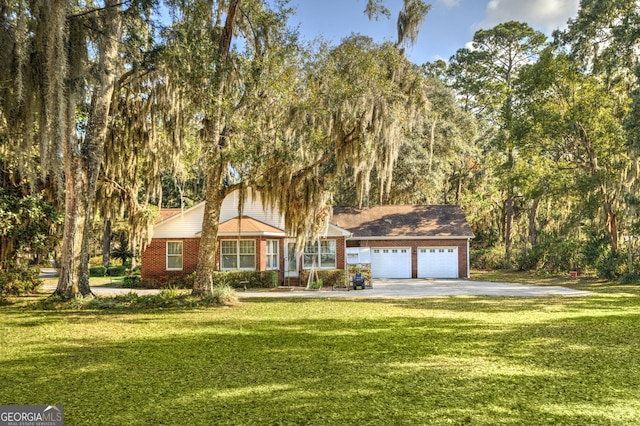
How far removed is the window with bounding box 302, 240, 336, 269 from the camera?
934 inches

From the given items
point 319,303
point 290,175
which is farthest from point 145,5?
point 319,303

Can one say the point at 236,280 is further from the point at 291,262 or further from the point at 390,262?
the point at 390,262

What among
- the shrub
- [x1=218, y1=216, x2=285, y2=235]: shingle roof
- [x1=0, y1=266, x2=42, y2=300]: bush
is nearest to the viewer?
the shrub

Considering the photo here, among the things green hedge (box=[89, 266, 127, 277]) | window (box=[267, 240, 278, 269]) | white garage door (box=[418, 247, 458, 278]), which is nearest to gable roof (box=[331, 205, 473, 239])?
white garage door (box=[418, 247, 458, 278])

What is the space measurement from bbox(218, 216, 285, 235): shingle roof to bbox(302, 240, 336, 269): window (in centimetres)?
177

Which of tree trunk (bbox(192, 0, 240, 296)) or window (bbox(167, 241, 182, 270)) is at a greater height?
tree trunk (bbox(192, 0, 240, 296))

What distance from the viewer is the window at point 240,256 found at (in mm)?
22484

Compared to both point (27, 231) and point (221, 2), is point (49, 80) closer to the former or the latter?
point (221, 2)

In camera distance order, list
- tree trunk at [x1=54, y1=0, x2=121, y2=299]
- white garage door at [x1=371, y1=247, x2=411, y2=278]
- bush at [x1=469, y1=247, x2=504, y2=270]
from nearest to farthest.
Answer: tree trunk at [x1=54, y1=0, x2=121, y2=299] < white garage door at [x1=371, y1=247, x2=411, y2=278] < bush at [x1=469, y1=247, x2=504, y2=270]

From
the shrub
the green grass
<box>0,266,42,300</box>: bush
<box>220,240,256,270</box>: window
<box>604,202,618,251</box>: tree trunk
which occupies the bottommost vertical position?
the green grass

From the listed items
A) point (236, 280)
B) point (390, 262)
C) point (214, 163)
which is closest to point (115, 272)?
point (236, 280)

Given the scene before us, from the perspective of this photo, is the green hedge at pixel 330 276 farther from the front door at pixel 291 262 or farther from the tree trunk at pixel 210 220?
the tree trunk at pixel 210 220

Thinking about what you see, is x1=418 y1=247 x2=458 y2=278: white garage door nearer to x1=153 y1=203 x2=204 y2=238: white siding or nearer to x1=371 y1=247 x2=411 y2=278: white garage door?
x1=371 y1=247 x2=411 y2=278: white garage door

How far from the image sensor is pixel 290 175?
14.2 meters
